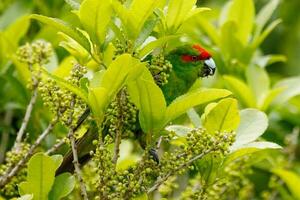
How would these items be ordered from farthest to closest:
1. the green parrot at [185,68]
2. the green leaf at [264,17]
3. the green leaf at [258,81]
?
the green leaf at [264,17]
the green leaf at [258,81]
the green parrot at [185,68]

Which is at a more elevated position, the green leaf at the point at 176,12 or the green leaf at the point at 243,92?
the green leaf at the point at 176,12

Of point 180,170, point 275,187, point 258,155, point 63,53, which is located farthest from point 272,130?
point 180,170

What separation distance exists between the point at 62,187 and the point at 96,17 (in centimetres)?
40

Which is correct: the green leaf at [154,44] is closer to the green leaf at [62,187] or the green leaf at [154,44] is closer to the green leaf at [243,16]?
the green leaf at [62,187]

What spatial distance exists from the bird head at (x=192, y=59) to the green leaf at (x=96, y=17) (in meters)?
0.58

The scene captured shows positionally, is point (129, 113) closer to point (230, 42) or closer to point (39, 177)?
point (39, 177)

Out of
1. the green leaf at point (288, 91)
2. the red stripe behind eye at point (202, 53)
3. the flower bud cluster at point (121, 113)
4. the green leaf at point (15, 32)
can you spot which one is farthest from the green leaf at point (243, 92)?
the flower bud cluster at point (121, 113)

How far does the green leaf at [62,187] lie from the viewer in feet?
5.69

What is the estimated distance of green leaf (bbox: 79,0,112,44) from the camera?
167 cm

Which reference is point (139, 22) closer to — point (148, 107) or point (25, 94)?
point (148, 107)

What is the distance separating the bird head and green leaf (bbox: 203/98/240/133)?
1.45 ft

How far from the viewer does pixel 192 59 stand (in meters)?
2.26

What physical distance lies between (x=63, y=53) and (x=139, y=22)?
1158 mm

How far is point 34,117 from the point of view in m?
2.47
